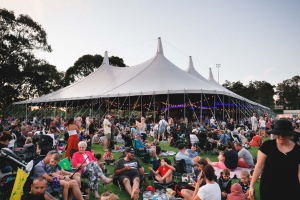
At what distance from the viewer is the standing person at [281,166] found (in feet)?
7.38

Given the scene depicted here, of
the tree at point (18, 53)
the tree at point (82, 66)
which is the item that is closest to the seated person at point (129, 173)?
the tree at point (18, 53)

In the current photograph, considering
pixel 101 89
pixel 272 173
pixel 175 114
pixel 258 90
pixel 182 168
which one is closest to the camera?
pixel 272 173

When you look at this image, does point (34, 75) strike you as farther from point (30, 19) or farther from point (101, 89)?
point (101, 89)

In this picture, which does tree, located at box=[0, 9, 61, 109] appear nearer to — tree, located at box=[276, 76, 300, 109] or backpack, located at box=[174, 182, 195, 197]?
backpack, located at box=[174, 182, 195, 197]

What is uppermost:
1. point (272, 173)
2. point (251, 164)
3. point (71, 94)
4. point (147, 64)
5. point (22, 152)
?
point (147, 64)

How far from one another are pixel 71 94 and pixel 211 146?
15.2 metres

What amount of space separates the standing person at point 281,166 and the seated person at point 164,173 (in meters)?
2.71

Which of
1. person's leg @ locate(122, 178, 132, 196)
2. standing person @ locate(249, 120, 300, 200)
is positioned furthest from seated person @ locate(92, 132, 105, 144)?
standing person @ locate(249, 120, 300, 200)

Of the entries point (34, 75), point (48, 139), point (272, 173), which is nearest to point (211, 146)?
point (48, 139)

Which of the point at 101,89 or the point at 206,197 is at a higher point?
the point at 101,89

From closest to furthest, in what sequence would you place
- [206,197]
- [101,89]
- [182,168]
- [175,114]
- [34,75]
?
[206,197] < [182,168] < [101,89] < [175,114] < [34,75]

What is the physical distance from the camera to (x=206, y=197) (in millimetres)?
3037

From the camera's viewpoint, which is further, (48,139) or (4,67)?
(4,67)

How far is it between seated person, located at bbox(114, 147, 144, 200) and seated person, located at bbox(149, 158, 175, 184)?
0.37m
